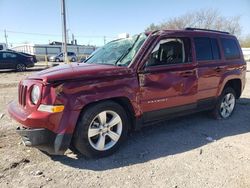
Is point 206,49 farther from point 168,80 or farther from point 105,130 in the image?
point 105,130

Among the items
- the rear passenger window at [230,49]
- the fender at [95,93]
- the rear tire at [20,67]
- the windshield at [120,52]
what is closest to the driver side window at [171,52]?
the windshield at [120,52]

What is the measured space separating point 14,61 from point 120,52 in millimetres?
17793

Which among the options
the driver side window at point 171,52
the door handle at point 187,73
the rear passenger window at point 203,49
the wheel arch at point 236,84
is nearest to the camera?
the driver side window at point 171,52

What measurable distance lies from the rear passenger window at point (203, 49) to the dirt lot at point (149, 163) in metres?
1.45

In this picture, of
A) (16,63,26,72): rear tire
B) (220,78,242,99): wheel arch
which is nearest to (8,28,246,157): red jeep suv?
(220,78,242,99): wheel arch

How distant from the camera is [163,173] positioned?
11.7 ft

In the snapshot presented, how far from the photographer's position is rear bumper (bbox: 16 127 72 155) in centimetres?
347

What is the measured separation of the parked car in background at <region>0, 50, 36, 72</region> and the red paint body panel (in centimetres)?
1721

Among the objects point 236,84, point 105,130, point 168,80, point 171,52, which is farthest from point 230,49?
point 105,130

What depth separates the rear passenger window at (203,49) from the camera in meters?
5.16

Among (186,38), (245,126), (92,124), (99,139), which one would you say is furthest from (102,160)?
(245,126)

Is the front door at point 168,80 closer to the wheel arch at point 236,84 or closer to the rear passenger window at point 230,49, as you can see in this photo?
the rear passenger window at point 230,49

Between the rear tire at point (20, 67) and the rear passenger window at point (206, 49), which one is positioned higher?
the rear passenger window at point (206, 49)

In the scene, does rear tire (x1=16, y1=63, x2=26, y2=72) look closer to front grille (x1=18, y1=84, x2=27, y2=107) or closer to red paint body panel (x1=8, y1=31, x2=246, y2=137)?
red paint body panel (x1=8, y1=31, x2=246, y2=137)
